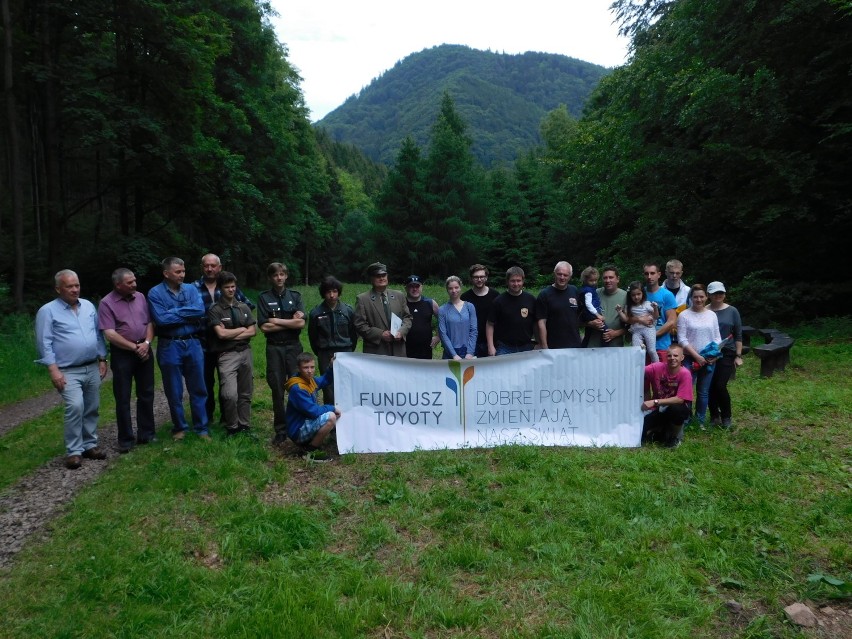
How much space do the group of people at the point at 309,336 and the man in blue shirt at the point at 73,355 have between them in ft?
0.04

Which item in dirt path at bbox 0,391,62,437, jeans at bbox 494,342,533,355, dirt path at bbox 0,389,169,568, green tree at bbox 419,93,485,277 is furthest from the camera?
green tree at bbox 419,93,485,277

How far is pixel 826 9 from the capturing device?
1405 centimetres

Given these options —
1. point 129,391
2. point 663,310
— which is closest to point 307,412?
point 129,391

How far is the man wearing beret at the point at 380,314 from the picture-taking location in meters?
6.79

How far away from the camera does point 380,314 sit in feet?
22.5

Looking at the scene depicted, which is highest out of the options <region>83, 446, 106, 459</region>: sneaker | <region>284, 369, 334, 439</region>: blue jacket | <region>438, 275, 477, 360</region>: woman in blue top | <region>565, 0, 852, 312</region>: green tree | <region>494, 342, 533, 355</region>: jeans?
<region>565, 0, 852, 312</region>: green tree

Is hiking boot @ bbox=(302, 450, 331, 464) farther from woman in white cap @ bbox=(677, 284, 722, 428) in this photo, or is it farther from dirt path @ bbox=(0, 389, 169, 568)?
woman in white cap @ bbox=(677, 284, 722, 428)

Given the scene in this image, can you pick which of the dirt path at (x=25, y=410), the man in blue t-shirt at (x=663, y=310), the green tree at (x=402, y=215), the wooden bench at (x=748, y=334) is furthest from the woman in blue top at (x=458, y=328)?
the green tree at (x=402, y=215)

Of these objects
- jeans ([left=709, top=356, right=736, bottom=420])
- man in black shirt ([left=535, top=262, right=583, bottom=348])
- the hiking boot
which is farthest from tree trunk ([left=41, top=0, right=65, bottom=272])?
jeans ([left=709, top=356, right=736, bottom=420])

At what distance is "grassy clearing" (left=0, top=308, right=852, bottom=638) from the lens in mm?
3422

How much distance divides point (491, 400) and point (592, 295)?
196 cm

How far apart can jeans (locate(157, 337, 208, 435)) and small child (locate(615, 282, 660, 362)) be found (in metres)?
5.18

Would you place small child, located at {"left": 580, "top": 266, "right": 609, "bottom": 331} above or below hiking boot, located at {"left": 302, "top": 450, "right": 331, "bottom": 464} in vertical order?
above

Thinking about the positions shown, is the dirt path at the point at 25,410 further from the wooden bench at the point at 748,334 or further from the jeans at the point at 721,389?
the wooden bench at the point at 748,334
